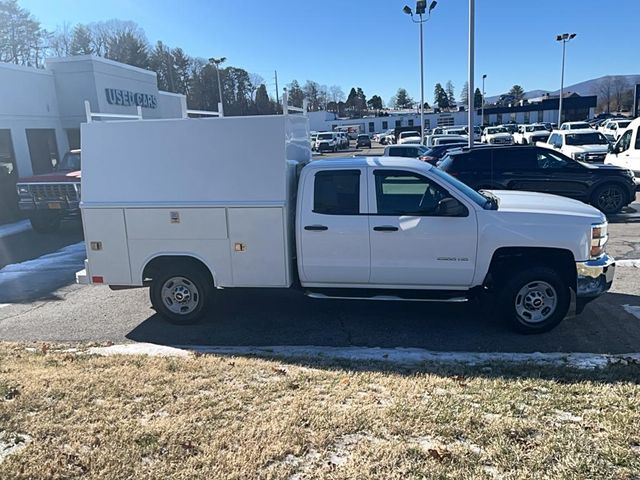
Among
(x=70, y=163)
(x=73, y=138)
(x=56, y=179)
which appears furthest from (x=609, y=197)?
(x=73, y=138)

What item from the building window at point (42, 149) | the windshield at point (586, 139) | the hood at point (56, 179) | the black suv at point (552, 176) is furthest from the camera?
the windshield at point (586, 139)

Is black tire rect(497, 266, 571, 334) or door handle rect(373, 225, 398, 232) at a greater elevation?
door handle rect(373, 225, 398, 232)

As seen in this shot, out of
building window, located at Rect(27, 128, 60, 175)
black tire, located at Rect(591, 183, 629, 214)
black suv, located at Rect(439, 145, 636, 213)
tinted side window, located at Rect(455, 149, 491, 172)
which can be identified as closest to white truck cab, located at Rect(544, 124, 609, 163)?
black suv, located at Rect(439, 145, 636, 213)

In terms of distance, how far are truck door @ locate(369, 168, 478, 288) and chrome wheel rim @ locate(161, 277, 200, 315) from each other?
2170mm

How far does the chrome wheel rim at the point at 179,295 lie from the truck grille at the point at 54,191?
26.2 feet

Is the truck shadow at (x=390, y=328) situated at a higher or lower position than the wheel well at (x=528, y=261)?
lower

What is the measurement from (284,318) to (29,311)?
3680 mm

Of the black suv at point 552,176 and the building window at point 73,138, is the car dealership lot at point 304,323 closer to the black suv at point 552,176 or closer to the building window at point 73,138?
the black suv at point 552,176

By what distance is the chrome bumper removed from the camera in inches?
214

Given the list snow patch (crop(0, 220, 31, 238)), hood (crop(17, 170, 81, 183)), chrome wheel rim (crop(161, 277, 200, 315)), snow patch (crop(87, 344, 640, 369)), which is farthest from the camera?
snow patch (crop(0, 220, 31, 238))

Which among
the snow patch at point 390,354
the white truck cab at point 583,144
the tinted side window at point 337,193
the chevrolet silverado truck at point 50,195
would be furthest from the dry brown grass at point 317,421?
the white truck cab at point 583,144

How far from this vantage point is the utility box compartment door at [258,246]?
582 cm

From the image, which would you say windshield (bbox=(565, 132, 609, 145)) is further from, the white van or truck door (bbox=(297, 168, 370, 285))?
truck door (bbox=(297, 168, 370, 285))

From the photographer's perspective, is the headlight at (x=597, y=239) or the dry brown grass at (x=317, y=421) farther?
the headlight at (x=597, y=239)
